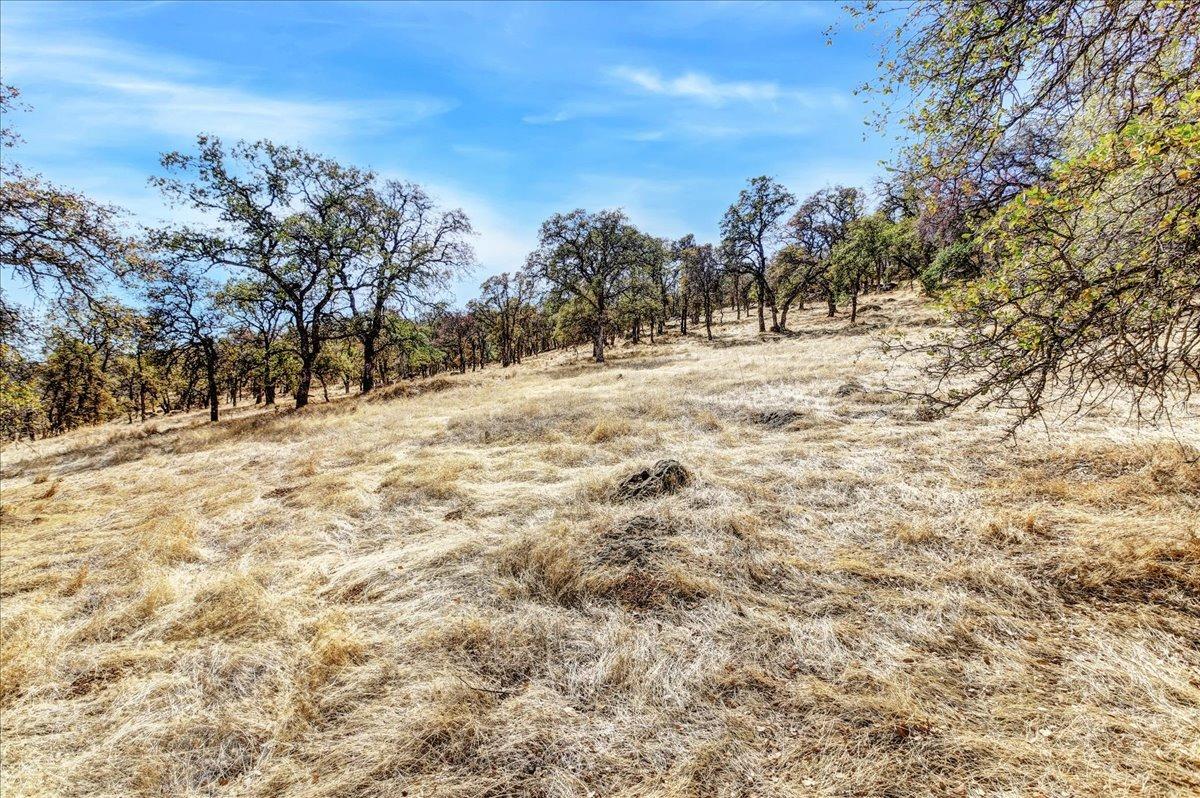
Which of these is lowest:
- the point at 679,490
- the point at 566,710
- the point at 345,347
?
the point at 566,710

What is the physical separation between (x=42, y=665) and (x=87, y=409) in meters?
40.9

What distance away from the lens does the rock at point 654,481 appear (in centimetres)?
610

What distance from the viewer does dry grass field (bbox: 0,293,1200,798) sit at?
2.55m

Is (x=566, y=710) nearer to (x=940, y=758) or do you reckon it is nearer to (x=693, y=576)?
(x=693, y=576)

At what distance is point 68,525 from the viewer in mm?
6902

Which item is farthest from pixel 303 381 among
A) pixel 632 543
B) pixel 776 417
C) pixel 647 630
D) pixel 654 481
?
pixel 647 630

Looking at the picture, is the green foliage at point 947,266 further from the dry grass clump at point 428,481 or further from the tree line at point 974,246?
the dry grass clump at point 428,481

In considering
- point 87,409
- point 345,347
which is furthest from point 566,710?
point 87,409

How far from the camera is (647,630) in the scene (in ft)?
12.0

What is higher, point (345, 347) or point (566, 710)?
point (345, 347)

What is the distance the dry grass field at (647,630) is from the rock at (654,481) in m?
0.23

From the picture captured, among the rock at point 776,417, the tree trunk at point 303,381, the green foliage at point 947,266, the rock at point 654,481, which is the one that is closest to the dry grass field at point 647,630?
the rock at point 654,481

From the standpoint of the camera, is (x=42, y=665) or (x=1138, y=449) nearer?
(x=42, y=665)

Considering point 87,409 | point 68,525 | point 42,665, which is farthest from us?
point 87,409
